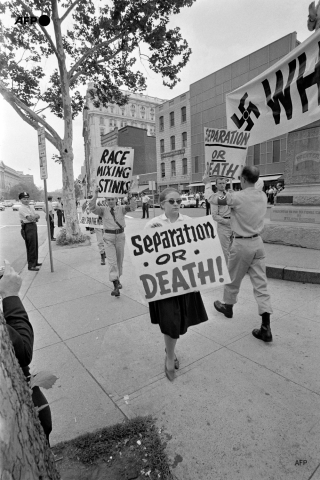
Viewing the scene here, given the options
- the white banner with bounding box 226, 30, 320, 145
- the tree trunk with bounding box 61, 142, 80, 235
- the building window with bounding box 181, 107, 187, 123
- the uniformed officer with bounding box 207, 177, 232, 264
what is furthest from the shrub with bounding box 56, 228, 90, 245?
the building window with bounding box 181, 107, 187, 123

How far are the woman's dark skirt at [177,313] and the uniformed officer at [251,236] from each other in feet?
3.44

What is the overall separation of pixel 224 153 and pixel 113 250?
258 centimetres

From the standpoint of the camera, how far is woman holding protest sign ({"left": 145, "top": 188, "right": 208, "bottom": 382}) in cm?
252

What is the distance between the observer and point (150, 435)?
6.56 feet

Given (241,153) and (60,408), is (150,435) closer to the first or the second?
(60,408)

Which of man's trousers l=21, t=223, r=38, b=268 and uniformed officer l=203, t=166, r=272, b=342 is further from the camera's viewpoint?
man's trousers l=21, t=223, r=38, b=268

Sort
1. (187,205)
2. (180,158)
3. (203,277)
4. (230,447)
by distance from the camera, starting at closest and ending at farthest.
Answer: (230,447) < (203,277) < (187,205) < (180,158)

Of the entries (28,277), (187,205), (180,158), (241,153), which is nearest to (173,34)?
(241,153)

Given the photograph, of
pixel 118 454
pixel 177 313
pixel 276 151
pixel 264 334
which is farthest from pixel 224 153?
pixel 276 151

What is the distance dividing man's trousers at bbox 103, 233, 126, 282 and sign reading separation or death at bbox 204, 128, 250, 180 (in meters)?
2.03

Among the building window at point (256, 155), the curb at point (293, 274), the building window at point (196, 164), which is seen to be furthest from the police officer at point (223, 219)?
the building window at point (196, 164)

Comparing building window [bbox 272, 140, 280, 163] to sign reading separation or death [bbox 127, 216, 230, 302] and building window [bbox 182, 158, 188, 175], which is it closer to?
building window [bbox 182, 158, 188, 175]

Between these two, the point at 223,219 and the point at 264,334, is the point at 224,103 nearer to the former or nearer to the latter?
the point at 223,219

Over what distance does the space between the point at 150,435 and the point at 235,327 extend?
1.97 m
